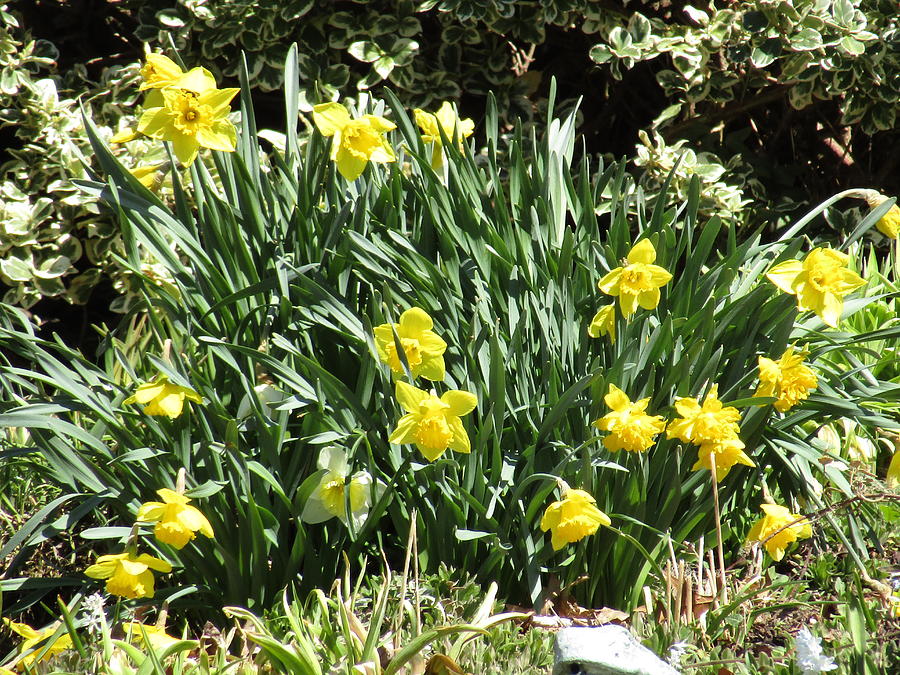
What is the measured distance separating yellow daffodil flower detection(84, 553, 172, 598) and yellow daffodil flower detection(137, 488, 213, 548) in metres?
0.09

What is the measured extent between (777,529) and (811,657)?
0.36m

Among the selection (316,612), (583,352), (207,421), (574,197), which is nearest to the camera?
(316,612)

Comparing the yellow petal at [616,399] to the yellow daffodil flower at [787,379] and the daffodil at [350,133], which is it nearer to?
the yellow daffodil flower at [787,379]

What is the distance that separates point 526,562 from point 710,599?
35 centimetres

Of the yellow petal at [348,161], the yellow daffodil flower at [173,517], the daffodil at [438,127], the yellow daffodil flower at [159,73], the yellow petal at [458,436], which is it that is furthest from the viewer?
the daffodil at [438,127]

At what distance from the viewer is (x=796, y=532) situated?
160 centimetres

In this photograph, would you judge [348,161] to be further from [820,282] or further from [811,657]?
[811,657]

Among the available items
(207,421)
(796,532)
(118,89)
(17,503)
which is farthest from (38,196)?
(796,532)

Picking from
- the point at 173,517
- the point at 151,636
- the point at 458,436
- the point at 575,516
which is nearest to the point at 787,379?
the point at 575,516

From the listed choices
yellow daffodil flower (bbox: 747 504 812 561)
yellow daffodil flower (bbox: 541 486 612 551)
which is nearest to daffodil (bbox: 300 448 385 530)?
yellow daffodil flower (bbox: 541 486 612 551)

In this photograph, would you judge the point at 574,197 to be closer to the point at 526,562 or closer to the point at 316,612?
the point at 526,562

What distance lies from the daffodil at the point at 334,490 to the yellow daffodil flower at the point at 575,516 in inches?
13.3

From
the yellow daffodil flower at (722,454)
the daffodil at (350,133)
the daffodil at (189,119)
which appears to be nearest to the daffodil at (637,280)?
the yellow daffodil flower at (722,454)

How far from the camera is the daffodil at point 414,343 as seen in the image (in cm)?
154
